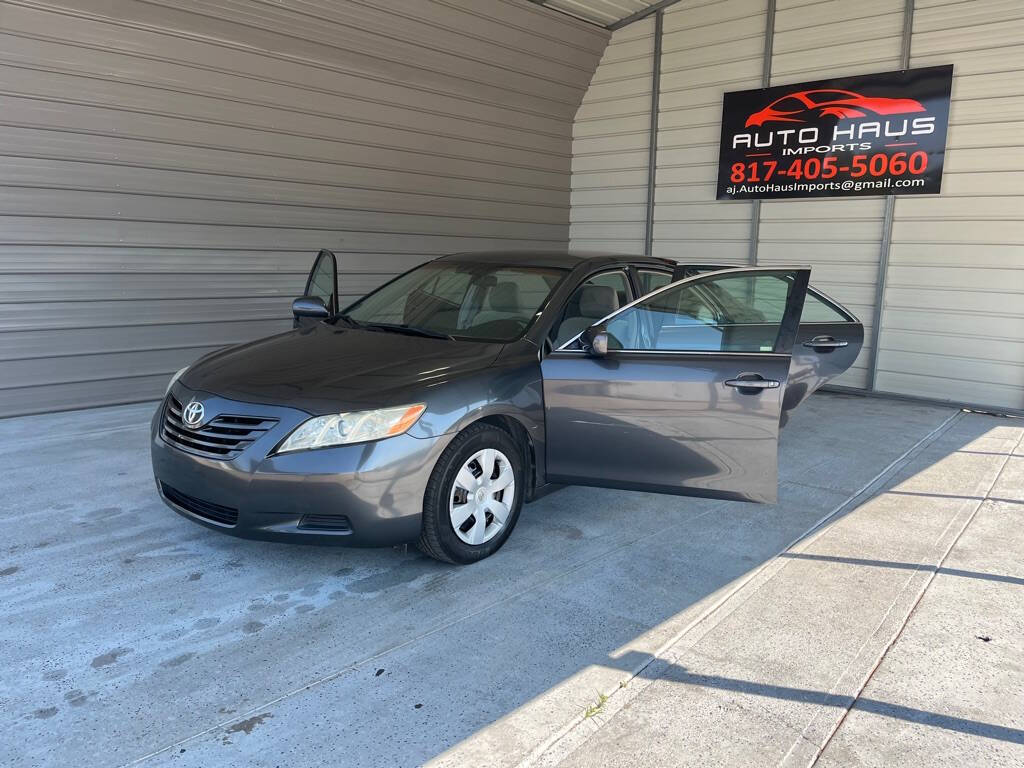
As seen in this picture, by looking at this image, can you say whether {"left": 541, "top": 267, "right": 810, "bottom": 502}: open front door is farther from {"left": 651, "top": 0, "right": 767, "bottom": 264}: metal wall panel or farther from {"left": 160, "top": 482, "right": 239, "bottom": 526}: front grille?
{"left": 651, "top": 0, "right": 767, "bottom": 264}: metal wall panel

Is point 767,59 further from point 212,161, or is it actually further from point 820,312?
point 212,161

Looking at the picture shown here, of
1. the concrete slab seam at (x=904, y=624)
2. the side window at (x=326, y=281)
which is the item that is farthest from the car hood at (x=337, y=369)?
the concrete slab seam at (x=904, y=624)

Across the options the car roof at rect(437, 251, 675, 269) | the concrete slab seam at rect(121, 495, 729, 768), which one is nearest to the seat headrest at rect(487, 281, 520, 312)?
the car roof at rect(437, 251, 675, 269)

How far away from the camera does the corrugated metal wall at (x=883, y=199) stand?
283 inches

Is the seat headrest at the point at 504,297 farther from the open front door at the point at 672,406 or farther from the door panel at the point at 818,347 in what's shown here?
the door panel at the point at 818,347

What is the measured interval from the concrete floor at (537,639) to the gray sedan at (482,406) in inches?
13.0

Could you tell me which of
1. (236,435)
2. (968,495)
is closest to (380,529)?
(236,435)

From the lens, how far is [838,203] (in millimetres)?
8203

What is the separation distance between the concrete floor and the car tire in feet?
0.39

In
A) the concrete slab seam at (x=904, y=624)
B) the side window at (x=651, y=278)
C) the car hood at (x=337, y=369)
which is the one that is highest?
the side window at (x=651, y=278)

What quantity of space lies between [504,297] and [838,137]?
5599mm

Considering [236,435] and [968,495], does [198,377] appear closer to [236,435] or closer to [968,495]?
[236,435]

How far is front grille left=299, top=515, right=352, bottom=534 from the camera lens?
309 centimetres

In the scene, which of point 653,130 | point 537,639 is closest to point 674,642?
point 537,639
